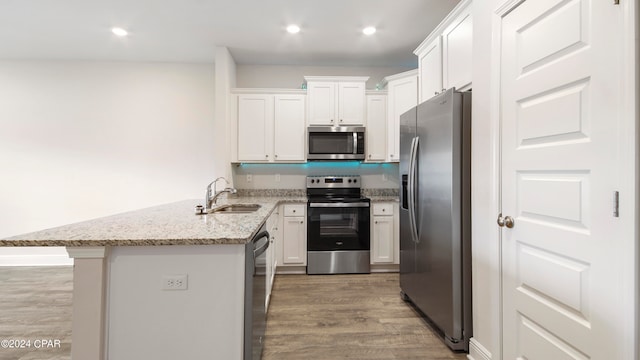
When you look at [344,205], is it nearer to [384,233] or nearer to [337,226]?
[337,226]

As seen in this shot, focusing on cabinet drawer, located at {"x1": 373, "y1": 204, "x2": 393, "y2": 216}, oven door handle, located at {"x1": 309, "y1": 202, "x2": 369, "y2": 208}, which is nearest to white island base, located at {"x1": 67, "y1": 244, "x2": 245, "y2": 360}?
oven door handle, located at {"x1": 309, "y1": 202, "x2": 369, "y2": 208}

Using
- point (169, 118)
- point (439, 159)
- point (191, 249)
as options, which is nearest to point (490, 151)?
point (439, 159)

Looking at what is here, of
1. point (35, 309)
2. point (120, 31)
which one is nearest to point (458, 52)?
point (120, 31)

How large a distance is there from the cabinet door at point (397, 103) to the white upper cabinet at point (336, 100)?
36cm

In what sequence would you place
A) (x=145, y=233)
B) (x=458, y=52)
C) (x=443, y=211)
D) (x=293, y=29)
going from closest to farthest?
(x=145, y=233), (x=443, y=211), (x=458, y=52), (x=293, y=29)

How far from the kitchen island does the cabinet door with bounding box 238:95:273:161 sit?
2490mm

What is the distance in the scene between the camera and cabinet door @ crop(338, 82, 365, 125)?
369 centimetres

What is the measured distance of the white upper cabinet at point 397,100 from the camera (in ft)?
11.5

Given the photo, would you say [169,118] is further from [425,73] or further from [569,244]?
[569,244]

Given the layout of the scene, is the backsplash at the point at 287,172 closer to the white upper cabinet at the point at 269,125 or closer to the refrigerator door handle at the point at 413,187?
the white upper cabinet at the point at 269,125

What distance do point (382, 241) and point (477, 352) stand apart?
180 cm

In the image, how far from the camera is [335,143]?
3.69 m

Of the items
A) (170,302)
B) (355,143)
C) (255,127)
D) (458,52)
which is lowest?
(170,302)

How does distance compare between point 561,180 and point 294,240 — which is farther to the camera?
point 294,240
